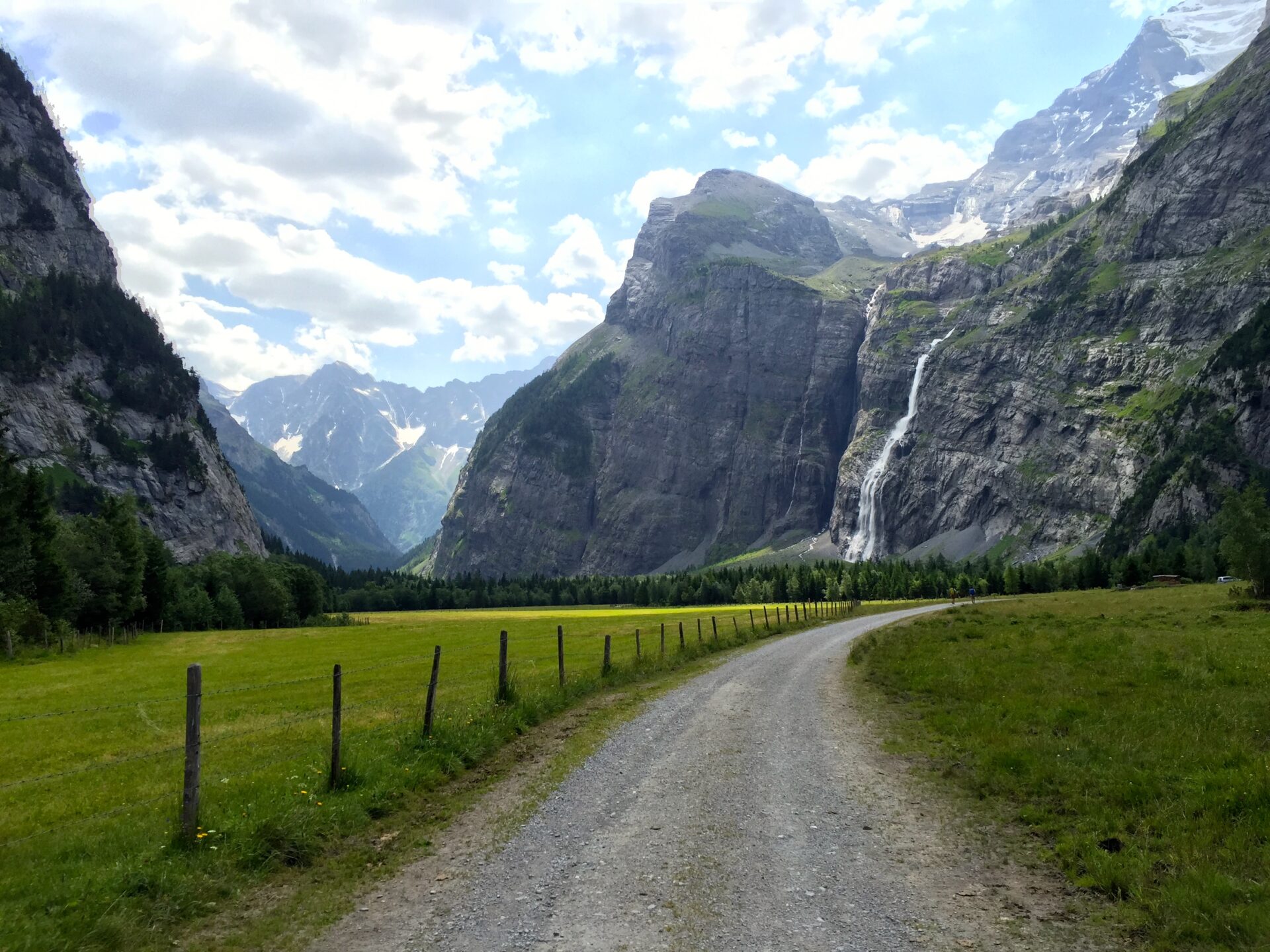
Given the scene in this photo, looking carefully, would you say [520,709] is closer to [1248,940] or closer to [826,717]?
[826,717]

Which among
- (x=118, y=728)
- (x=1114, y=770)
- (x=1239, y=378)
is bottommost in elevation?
(x=118, y=728)

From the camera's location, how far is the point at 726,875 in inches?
436

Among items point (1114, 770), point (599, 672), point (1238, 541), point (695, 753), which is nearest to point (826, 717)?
point (695, 753)

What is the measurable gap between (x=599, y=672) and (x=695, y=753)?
1412cm

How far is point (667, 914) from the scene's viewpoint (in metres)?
9.70

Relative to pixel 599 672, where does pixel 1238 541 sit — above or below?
above

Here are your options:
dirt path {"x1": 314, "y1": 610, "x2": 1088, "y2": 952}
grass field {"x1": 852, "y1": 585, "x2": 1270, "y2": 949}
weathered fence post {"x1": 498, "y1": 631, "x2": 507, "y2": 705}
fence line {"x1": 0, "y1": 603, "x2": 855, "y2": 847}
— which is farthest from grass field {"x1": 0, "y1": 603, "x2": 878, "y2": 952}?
grass field {"x1": 852, "y1": 585, "x2": 1270, "y2": 949}

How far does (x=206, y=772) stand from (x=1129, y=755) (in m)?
22.1

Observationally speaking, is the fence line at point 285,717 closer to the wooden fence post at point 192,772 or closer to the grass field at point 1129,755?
the wooden fence post at point 192,772

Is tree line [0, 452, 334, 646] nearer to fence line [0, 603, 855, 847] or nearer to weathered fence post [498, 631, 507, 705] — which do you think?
fence line [0, 603, 855, 847]

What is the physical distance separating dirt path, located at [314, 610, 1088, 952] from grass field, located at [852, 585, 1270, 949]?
4.05ft

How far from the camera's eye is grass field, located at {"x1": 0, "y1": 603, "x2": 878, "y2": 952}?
34.3 feet

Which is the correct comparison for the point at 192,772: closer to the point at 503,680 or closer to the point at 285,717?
the point at 503,680

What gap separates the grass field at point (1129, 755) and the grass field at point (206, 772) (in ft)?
42.5
